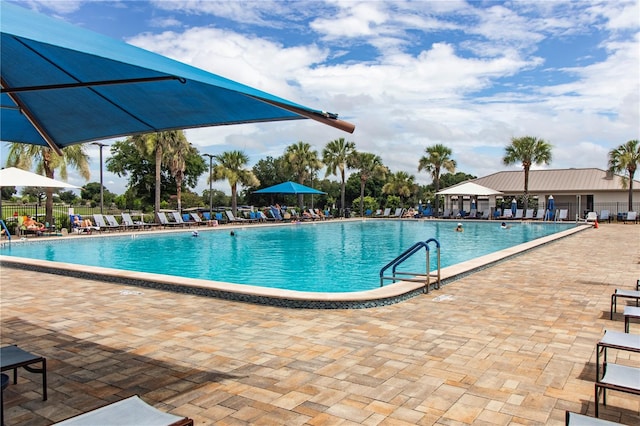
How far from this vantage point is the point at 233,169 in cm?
3164

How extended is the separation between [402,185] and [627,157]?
16680mm

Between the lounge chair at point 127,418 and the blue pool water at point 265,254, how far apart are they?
24.0 feet

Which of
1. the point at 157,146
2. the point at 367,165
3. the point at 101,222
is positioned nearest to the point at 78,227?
the point at 101,222

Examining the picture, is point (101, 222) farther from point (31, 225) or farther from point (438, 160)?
point (438, 160)

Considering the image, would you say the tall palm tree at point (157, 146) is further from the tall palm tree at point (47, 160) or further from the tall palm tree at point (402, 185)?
the tall palm tree at point (402, 185)

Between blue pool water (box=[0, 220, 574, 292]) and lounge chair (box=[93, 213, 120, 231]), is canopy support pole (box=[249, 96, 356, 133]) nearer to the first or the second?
blue pool water (box=[0, 220, 574, 292])

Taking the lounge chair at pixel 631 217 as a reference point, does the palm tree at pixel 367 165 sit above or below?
above

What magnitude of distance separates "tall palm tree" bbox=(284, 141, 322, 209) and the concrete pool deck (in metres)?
29.7

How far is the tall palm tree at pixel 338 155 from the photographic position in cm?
3784

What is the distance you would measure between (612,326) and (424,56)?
Result: 11775mm

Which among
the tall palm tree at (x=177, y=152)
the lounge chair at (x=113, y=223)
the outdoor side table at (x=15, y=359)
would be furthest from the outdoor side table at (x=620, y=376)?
the tall palm tree at (x=177, y=152)

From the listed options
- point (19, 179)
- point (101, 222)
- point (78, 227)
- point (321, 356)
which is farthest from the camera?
point (101, 222)

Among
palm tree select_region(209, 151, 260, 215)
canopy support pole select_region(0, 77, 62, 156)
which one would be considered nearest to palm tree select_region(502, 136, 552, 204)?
palm tree select_region(209, 151, 260, 215)

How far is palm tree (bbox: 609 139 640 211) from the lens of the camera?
30.5m
